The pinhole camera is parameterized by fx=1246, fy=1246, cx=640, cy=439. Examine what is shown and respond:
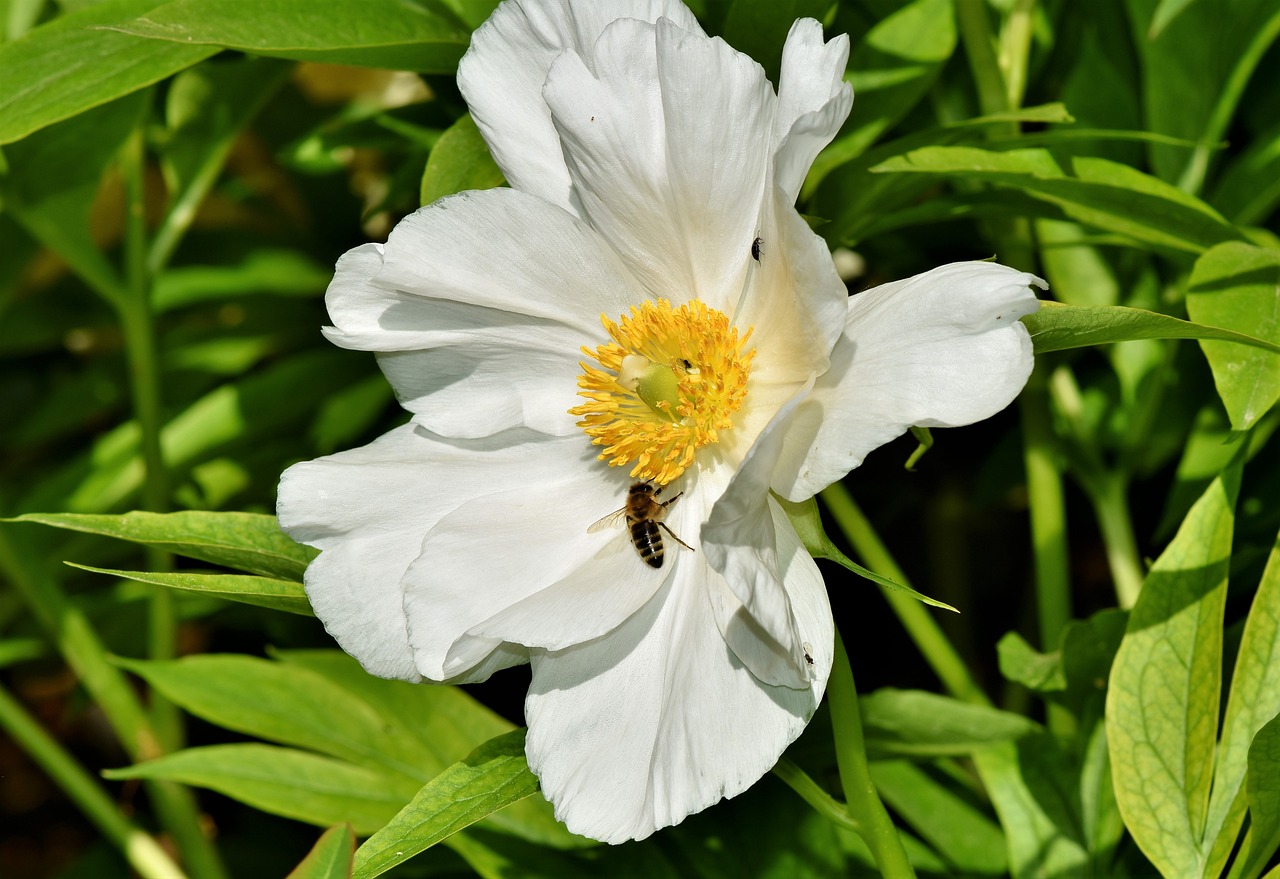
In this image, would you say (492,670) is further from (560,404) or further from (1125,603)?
(1125,603)

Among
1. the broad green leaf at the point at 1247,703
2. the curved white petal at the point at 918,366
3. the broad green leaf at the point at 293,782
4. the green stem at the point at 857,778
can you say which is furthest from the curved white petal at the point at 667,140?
the broad green leaf at the point at 293,782

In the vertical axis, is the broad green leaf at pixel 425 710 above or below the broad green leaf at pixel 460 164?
below

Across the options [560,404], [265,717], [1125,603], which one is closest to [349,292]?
[560,404]

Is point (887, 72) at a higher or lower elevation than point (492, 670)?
higher

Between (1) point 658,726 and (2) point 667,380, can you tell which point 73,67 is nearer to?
(2) point 667,380

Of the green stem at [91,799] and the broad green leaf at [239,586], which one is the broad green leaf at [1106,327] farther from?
the green stem at [91,799]

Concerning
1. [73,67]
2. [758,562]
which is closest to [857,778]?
[758,562]
